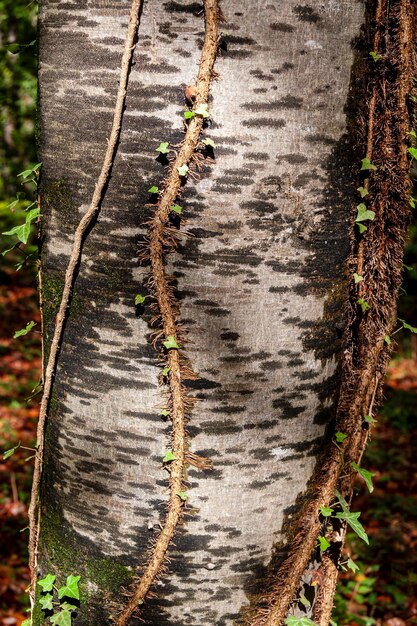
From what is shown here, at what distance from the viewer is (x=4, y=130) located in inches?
467

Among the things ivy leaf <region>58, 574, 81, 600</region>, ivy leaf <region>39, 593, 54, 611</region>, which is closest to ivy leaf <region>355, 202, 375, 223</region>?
ivy leaf <region>58, 574, 81, 600</region>

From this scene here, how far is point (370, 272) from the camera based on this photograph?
159 cm

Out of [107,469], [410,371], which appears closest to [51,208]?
[107,469]

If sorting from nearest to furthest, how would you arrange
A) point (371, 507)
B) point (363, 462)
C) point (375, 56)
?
point (375, 56) < point (371, 507) < point (363, 462)

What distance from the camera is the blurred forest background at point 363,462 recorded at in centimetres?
387

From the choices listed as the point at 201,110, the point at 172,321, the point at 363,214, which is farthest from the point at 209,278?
the point at 363,214

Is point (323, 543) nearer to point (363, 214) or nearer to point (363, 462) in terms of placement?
point (363, 214)

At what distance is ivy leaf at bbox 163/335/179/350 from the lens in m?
1.28

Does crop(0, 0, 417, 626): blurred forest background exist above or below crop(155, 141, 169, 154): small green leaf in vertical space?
below

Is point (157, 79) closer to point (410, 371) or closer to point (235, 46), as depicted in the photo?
point (235, 46)

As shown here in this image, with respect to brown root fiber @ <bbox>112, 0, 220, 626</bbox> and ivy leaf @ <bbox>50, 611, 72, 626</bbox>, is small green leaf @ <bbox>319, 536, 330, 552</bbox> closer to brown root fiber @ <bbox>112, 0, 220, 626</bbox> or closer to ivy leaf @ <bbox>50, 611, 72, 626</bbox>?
brown root fiber @ <bbox>112, 0, 220, 626</bbox>

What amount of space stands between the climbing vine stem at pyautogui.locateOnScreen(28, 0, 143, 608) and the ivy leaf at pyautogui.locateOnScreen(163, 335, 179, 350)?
30 cm

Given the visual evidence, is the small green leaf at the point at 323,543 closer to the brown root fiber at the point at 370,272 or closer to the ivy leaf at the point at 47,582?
the brown root fiber at the point at 370,272

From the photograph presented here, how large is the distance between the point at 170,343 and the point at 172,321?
5 centimetres
